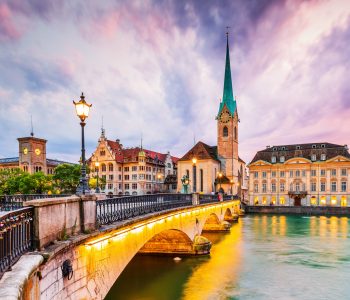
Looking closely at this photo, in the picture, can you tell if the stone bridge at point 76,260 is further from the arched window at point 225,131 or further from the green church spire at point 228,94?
the green church spire at point 228,94

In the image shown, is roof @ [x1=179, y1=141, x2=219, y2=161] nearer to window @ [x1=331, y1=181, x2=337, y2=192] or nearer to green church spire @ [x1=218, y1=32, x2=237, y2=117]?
green church spire @ [x1=218, y1=32, x2=237, y2=117]

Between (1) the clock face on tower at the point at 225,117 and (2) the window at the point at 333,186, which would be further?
(1) the clock face on tower at the point at 225,117

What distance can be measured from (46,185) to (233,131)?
44306 millimetres

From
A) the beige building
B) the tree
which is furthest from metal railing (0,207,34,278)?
the beige building

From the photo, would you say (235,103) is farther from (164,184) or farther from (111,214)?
(111,214)

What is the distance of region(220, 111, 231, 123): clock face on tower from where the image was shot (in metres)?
79.6

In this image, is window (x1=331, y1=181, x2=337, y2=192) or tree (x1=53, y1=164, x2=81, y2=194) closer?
tree (x1=53, y1=164, x2=81, y2=194)

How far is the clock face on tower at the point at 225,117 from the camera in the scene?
79562 mm

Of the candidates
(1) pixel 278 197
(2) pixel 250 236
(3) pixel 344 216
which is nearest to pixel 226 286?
(2) pixel 250 236

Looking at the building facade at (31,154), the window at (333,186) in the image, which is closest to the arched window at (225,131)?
the window at (333,186)

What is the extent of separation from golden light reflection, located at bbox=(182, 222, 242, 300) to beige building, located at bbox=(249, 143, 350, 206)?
1977 inches

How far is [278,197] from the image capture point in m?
76.9

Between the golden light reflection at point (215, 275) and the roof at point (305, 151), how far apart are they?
52.6 meters

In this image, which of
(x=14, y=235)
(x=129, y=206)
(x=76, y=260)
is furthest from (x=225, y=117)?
(x=14, y=235)
